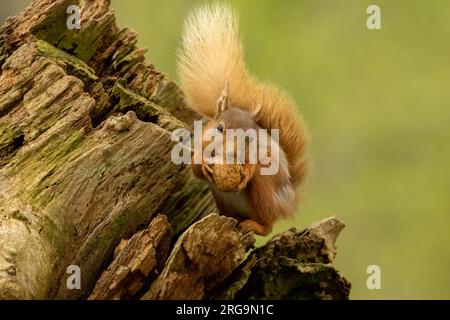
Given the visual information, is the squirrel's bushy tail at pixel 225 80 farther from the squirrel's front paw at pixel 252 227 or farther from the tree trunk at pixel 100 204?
the squirrel's front paw at pixel 252 227

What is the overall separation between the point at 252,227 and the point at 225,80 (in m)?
0.50

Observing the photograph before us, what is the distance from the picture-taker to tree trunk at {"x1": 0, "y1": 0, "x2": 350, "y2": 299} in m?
1.63

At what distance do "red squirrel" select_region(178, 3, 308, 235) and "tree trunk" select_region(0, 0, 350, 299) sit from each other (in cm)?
12

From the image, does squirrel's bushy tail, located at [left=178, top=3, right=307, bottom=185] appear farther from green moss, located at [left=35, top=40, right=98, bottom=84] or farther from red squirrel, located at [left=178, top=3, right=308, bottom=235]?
green moss, located at [left=35, top=40, right=98, bottom=84]

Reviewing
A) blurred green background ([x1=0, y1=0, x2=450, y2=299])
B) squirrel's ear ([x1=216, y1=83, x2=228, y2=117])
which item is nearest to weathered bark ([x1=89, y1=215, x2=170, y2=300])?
squirrel's ear ([x1=216, y1=83, x2=228, y2=117])

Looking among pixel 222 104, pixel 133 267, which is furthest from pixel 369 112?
pixel 133 267

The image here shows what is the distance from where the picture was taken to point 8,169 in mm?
1817

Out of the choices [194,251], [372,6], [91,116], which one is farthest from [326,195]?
[194,251]

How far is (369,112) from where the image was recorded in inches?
146

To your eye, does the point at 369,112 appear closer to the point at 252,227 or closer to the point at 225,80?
the point at 225,80

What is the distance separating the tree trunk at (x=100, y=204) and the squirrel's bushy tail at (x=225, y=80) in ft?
0.62

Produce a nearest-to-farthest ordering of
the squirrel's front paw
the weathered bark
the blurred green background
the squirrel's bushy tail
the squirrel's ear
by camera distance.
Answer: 1. the weathered bark
2. the squirrel's front paw
3. the squirrel's ear
4. the squirrel's bushy tail
5. the blurred green background
